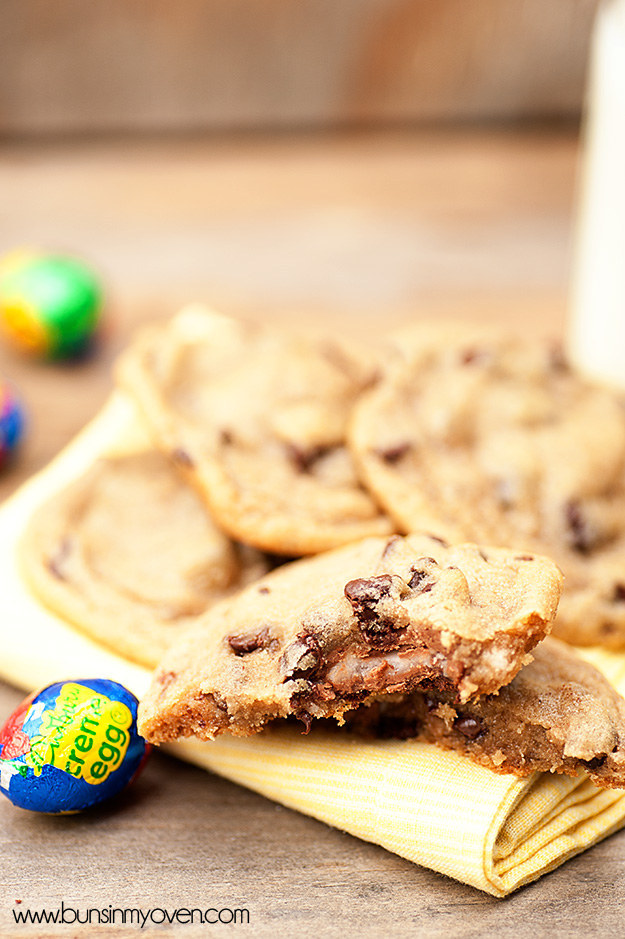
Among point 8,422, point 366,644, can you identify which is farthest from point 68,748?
point 8,422

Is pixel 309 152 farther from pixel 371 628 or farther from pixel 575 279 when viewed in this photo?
pixel 371 628

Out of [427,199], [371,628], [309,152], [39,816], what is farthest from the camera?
[309,152]

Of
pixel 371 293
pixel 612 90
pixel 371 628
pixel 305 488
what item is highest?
pixel 612 90

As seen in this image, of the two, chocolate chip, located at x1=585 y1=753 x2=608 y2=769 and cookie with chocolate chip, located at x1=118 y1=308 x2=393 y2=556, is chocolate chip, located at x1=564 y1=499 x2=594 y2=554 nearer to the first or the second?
cookie with chocolate chip, located at x1=118 y1=308 x2=393 y2=556

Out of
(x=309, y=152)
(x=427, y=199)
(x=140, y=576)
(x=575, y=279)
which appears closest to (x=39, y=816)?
(x=140, y=576)

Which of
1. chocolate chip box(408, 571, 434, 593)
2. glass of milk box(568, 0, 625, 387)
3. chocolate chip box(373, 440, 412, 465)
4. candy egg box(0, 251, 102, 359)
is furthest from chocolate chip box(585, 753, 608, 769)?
candy egg box(0, 251, 102, 359)

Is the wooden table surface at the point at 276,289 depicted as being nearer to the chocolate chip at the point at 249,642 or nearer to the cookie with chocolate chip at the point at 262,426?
the chocolate chip at the point at 249,642

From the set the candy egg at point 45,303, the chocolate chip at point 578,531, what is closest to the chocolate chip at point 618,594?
the chocolate chip at point 578,531
